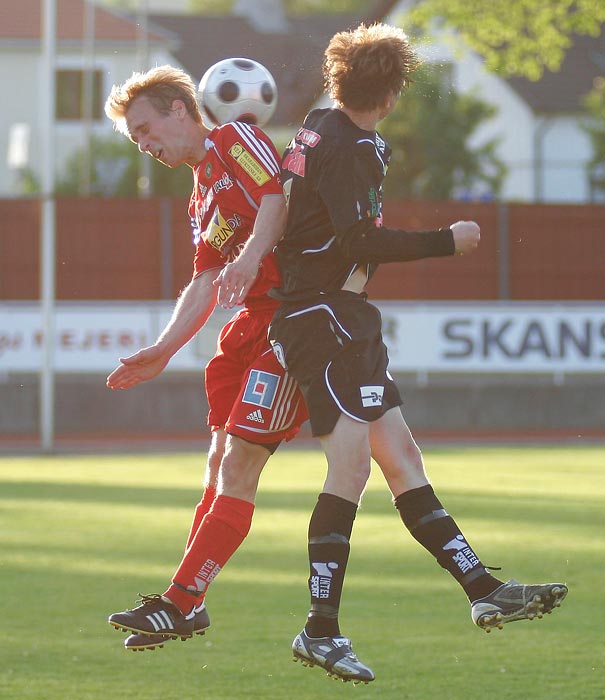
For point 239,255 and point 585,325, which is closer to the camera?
point 239,255

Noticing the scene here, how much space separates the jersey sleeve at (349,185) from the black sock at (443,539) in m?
1.00

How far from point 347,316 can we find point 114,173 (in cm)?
3392

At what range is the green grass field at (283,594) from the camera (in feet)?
22.2

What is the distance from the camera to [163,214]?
25422 mm

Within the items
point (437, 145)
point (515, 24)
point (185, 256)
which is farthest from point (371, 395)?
point (437, 145)

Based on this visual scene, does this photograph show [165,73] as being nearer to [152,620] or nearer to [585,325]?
[152,620]

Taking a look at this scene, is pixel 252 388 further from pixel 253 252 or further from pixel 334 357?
pixel 253 252

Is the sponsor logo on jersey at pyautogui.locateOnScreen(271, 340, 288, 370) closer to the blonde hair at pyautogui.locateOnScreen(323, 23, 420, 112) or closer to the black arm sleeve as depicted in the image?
the black arm sleeve

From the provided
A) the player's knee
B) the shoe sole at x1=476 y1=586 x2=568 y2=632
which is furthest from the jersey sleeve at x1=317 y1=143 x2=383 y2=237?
the shoe sole at x1=476 y1=586 x2=568 y2=632

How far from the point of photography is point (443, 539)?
565 centimetres

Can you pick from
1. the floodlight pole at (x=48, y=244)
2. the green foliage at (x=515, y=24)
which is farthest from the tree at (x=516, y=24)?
the floodlight pole at (x=48, y=244)

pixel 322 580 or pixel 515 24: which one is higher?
pixel 515 24

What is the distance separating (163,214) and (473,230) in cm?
2023

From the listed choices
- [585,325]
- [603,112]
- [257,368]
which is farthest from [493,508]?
[603,112]
